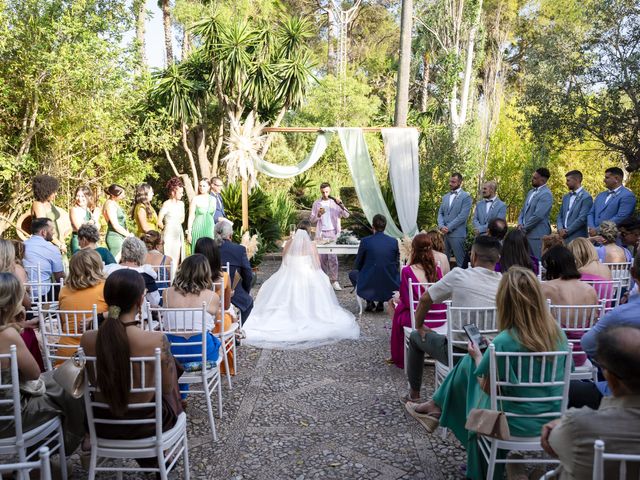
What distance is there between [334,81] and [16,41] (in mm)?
12810

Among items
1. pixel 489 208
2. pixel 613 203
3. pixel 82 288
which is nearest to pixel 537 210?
pixel 489 208

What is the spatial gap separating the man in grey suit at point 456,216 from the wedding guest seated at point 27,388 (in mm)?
5808

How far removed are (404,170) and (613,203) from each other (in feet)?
9.68

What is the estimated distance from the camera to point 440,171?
32.0ft

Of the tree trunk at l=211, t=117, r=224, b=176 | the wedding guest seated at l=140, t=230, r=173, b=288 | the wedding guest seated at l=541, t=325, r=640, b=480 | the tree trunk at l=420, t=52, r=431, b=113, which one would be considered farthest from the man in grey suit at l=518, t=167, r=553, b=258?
the tree trunk at l=420, t=52, r=431, b=113

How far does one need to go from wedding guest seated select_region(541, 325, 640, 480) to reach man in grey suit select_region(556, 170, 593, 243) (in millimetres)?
5331

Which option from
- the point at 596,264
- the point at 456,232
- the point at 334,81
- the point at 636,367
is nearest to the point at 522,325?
the point at 636,367

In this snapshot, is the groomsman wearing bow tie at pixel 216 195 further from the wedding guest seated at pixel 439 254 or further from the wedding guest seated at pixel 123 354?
the wedding guest seated at pixel 123 354

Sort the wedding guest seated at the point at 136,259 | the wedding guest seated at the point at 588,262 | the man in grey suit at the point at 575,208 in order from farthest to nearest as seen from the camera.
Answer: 1. the man in grey suit at the point at 575,208
2. the wedding guest seated at the point at 136,259
3. the wedding guest seated at the point at 588,262

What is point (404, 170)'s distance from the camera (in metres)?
8.06

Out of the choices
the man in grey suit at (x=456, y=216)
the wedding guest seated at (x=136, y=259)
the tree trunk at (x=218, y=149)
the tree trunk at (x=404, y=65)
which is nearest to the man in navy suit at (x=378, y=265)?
the man in grey suit at (x=456, y=216)

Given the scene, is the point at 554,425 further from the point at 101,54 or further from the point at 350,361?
the point at 101,54

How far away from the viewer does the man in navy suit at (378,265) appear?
6.15 m

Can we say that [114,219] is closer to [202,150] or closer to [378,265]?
[378,265]
